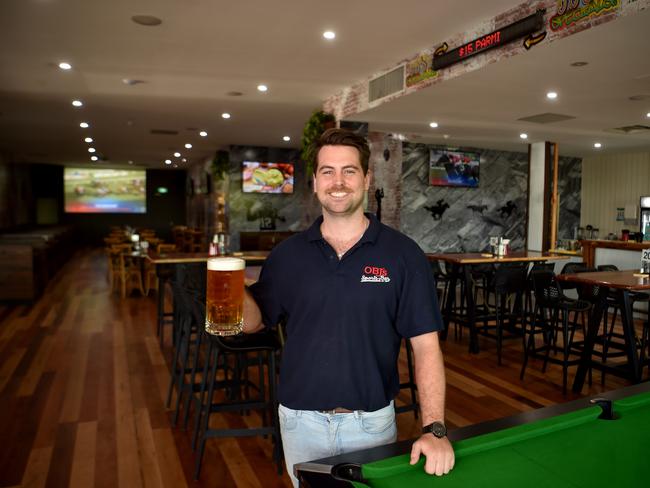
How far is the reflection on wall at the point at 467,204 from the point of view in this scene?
12211 mm

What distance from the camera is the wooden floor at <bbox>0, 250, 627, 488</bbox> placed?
3072mm

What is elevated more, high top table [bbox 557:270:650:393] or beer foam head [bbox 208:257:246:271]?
beer foam head [bbox 208:257:246:271]

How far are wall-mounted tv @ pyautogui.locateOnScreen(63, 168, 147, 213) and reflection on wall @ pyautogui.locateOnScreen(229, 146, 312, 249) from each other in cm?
1003

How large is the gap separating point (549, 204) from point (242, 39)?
719cm

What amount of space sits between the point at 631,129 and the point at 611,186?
5.11m

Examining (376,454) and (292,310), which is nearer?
(376,454)

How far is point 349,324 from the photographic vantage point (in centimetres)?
170

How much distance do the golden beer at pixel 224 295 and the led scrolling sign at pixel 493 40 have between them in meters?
4.04

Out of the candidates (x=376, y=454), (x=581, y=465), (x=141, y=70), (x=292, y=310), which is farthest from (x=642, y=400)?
(x=141, y=70)

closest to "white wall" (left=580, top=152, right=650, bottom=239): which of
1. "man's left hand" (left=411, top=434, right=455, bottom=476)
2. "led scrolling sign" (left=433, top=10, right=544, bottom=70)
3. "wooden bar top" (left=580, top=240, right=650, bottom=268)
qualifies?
"wooden bar top" (left=580, top=240, right=650, bottom=268)

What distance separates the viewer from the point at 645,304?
7.61 metres

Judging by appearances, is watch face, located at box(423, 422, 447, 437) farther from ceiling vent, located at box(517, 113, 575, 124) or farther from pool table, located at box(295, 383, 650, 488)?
ceiling vent, located at box(517, 113, 575, 124)

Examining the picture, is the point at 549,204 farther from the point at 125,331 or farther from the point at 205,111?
the point at 125,331

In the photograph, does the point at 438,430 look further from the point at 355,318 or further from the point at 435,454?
the point at 355,318
